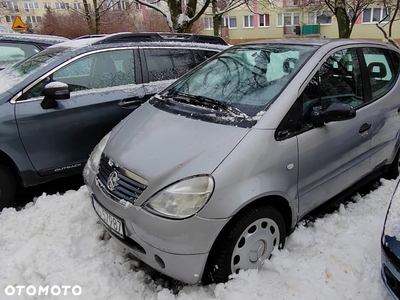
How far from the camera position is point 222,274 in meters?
2.22

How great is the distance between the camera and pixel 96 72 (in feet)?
12.6

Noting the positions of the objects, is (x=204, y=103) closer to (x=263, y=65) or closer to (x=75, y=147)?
(x=263, y=65)

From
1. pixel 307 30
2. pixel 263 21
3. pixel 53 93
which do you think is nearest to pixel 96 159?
pixel 53 93

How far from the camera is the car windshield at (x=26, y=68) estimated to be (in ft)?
11.6

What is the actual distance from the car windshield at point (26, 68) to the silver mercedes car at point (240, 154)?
4.63 feet

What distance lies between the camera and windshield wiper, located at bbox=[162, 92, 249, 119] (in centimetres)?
253

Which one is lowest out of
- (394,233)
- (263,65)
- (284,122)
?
(394,233)

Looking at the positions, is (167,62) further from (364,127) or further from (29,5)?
(29,5)

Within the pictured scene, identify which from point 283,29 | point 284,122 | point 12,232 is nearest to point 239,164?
point 284,122

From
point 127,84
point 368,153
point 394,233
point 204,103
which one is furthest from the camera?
point 127,84

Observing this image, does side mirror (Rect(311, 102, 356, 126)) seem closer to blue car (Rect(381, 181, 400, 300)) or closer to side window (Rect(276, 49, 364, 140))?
side window (Rect(276, 49, 364, 140))

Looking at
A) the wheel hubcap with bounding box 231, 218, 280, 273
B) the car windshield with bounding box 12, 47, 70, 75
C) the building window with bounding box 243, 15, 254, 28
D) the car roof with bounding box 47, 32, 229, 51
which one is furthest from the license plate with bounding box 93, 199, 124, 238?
the building window with bounding box 243, 15, 254, 28

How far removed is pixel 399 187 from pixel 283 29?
3541cm

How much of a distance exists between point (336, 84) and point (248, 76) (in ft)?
2.55
